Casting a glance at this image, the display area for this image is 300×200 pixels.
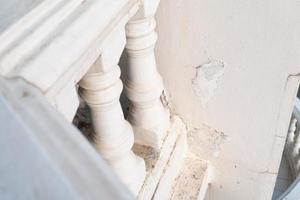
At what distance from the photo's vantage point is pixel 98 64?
2.50 ft

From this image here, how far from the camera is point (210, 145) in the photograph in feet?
4.30

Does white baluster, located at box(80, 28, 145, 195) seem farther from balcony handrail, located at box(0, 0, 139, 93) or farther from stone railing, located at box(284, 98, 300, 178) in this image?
stone railing, located at box(284, 98, 300, 178)

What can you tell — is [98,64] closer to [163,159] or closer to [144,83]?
[144,83]

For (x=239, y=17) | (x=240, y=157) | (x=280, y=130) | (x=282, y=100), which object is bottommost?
(x=240, y=157)

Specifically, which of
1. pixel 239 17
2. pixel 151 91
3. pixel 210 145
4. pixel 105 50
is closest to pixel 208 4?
pixel 239 17

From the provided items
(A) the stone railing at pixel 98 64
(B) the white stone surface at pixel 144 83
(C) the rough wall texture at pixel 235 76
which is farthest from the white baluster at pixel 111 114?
(C) the rough wall texture at pixel 235 76

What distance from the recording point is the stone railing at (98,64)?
53cm

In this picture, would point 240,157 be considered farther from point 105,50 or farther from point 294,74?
point 105,50

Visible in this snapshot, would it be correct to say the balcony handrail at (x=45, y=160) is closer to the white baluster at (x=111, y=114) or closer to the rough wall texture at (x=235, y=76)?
the white baluster at (x=111, y=114)

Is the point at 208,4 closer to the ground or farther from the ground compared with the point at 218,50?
farther from the ground

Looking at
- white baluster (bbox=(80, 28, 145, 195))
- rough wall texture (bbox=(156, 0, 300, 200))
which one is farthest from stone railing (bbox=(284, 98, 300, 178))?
white baluster (bbox=(80, 28, 145, 195))

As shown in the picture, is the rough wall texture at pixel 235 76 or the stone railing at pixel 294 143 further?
the stone railing at pixel 294 143

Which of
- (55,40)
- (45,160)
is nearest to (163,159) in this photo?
(55,40)

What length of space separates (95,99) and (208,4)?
364 millimetres
